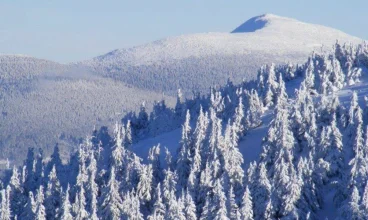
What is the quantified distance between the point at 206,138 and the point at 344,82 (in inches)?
1548

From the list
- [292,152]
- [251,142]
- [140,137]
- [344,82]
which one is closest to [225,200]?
[292,152]

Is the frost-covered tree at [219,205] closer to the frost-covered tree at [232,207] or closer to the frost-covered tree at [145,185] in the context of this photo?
the frost-covered tree at [232,207]

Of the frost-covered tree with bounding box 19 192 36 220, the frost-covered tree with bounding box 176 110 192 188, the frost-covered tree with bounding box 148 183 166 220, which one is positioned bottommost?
the frost-covered tree with bounding box 19 192 36 220

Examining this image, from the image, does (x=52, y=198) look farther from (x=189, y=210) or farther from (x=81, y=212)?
(x=189, y=210)

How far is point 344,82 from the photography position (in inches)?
4353

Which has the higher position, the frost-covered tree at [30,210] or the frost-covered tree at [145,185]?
the frost-covered tree at [145,185]

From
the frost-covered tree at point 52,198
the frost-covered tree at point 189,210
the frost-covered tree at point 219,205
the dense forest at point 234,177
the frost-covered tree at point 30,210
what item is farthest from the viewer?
the frost-covered tree at point 52,198

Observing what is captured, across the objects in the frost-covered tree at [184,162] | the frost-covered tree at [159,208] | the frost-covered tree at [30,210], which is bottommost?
the frost-covered tree at [30,210]

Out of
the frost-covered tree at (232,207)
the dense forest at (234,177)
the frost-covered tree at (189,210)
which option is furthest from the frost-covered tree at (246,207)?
the frost-covered tree at (189,210)

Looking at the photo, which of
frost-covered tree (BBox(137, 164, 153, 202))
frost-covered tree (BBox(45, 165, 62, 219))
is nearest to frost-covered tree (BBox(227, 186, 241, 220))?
frost-covered tree (BBox(137, 164, 153, 202))

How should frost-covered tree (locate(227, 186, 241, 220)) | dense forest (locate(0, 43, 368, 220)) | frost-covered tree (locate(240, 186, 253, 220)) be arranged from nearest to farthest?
1. frost-covered tree (locate(240, 186, 253, 220))
2. frost-covered tree (locate(227, 186, 241, 220))
3. dense forest (locate(0, 43, 368, 220))

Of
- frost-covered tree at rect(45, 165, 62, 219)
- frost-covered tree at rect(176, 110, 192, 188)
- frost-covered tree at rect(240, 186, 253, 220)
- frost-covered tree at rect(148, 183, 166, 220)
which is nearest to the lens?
frost-covered tree at rect(240, 186, 253, 220)

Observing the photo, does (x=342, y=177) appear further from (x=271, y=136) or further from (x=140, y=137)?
(x=140, y=137)

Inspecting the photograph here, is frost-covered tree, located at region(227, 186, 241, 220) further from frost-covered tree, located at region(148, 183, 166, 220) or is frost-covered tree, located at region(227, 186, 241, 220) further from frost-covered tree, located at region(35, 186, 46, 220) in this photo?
frost-covered tree, located at region(35, 186, 46, 220)
